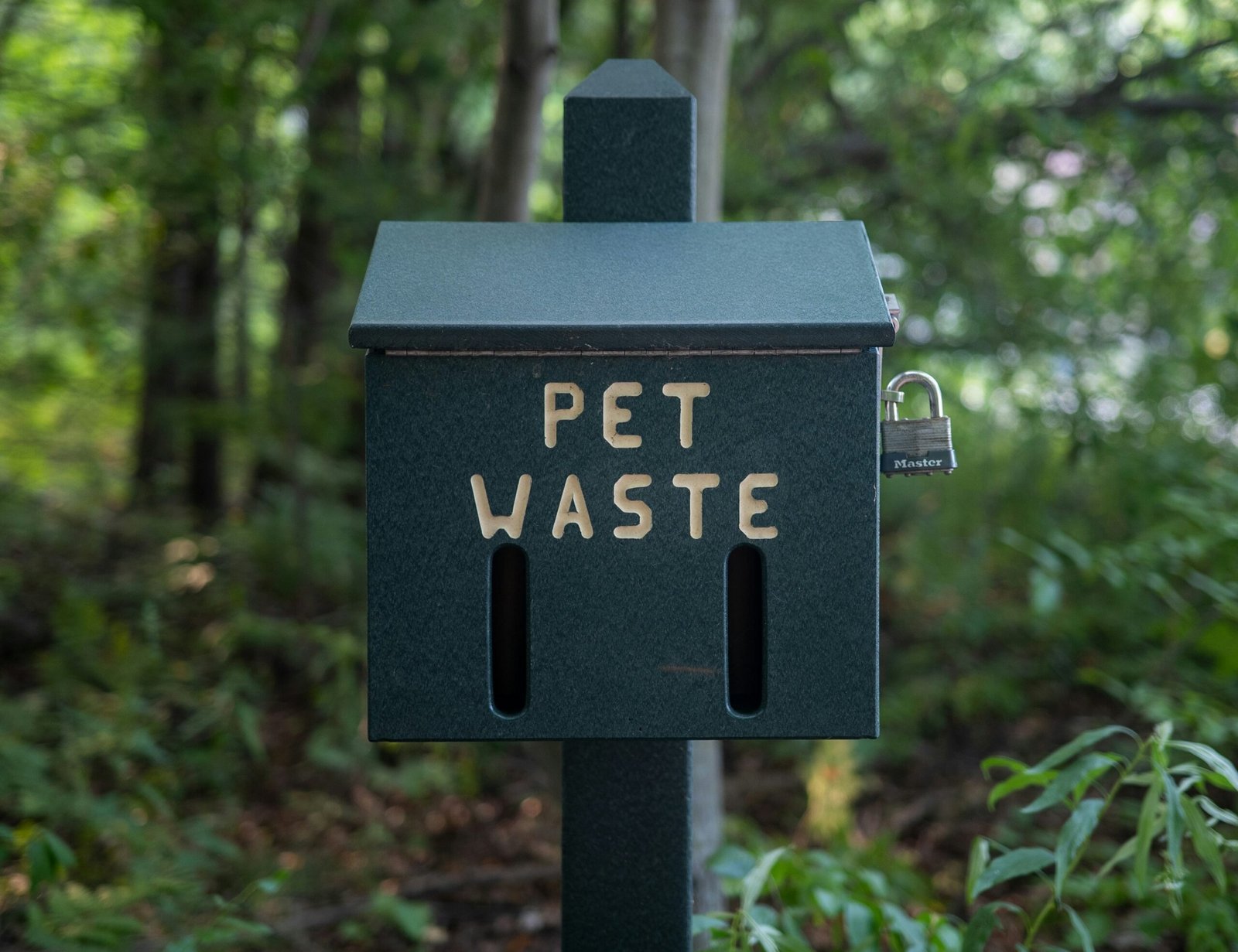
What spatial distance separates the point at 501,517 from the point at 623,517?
13 cm

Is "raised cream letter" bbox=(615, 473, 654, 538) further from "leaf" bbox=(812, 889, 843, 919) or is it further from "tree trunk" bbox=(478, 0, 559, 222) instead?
"tree trunk" bbox=(478, 0, 559, 222)

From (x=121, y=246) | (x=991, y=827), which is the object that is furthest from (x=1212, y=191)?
(x=121, y=246)

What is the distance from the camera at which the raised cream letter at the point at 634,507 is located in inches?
42.8

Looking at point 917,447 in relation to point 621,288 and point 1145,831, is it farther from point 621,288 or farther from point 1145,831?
point 1145,831

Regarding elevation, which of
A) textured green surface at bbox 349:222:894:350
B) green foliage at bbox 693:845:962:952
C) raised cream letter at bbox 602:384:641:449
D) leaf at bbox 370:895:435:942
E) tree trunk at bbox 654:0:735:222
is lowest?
leaf at bbox 370:895:435:942

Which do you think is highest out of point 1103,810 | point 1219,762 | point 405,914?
point 1219,762

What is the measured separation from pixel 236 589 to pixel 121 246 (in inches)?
56.3

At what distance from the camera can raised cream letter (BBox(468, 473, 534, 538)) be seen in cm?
108

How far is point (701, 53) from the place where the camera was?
6.81ft

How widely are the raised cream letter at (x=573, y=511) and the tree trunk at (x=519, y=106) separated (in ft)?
3.52

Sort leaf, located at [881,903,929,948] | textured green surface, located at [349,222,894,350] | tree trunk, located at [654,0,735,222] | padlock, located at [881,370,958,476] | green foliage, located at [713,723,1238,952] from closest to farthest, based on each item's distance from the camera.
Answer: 1. textured green surface, located at [349,222,894,350]
2. padlock, located at [881,370,958,476]
3. green foliage, located at [713,723,1238,952]
4. leaf, located at [881,903,929,948]
5. tree trunk, located at [654,0,735,222]

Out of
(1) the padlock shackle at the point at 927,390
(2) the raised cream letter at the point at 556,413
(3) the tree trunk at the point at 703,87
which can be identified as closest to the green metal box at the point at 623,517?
(2) the raised cream letter at the point at 556,413

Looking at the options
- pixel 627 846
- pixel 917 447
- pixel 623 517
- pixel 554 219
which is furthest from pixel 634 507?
pixel 554 219

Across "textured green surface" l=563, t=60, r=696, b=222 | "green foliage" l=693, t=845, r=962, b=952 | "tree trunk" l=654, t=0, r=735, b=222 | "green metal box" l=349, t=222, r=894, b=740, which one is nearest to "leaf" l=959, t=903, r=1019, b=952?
"green foliage" l=693, t=845, r=962, b=952
